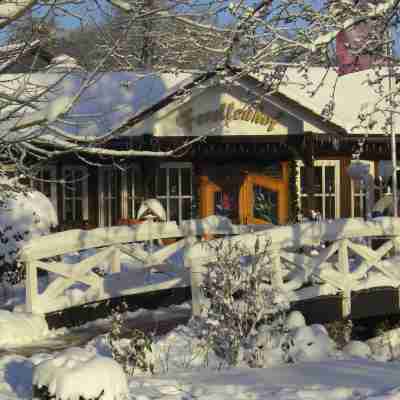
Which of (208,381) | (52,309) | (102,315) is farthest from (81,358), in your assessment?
(102,315)

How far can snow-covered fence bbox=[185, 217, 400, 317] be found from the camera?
419 inches

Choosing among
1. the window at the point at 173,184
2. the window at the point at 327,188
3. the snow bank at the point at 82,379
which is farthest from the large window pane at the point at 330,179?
the snow bank at the point at 82,379

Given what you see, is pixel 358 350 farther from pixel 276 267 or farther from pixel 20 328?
pixel 20 328

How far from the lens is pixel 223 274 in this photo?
938cm

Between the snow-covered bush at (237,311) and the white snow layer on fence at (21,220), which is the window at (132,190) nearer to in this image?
the white snow layer on fence at (21,220)

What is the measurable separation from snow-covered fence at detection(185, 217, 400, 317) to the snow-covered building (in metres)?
7.20

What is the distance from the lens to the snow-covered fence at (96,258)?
10797 mm

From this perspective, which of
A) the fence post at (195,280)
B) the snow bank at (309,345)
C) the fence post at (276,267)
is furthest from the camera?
the fence post at (276,267)

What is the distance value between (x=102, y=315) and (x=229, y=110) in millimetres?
8942

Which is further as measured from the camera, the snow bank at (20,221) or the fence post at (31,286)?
the snow bank at (20,221)

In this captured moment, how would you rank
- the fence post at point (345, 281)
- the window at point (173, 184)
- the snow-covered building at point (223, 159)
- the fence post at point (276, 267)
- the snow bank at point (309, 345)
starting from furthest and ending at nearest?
the window at point (173, 184) → the snow-covered building at point (223, 159) → the fence post at point (345, 281) → the fence post at point (276, 267) → the snow bank at point (309, 345)

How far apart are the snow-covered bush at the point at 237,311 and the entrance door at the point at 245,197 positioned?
1162 cm

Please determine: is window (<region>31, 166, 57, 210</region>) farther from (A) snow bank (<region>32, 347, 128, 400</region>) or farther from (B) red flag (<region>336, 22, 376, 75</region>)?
(A) snow bank (<region>32, 347, 128, 400</region>)

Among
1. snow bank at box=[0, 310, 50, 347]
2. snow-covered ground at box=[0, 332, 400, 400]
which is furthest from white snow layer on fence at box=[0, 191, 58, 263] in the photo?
snow-covered ground at box=[0, 332, 400, 400]
